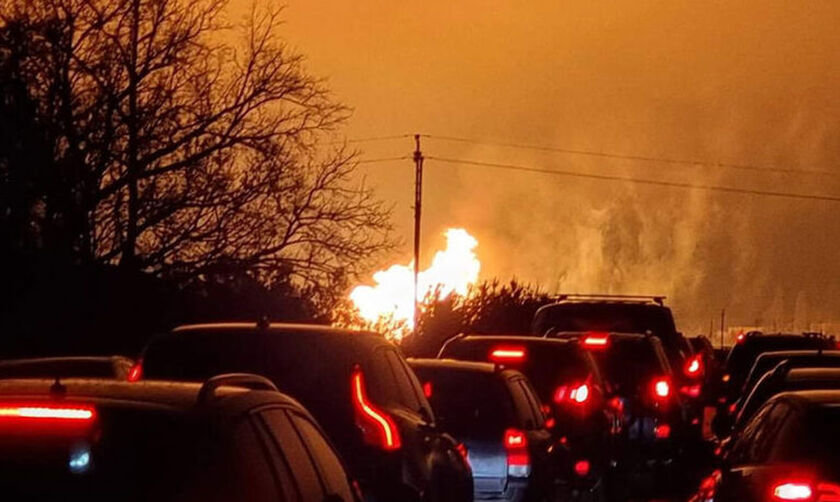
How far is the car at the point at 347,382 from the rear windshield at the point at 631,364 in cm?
1109

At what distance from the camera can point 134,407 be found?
259 inches

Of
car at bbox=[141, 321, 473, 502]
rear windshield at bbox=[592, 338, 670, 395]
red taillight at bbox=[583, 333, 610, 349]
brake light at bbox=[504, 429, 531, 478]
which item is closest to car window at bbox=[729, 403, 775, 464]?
car at bbox=[141, 321, 473, 502]

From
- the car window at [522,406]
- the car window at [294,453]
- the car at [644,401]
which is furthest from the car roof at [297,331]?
→ the car at [644,401]

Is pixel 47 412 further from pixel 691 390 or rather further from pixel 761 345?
pixel 761 345

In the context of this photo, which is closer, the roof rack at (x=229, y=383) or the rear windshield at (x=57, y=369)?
the roof rack at (x=229, y=383)

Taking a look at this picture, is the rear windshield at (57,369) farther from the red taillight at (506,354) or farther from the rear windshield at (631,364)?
the rear windshield at (631,364)

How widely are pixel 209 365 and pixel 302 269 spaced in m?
22.6

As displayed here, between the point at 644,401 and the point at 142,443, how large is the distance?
1710 centimetres

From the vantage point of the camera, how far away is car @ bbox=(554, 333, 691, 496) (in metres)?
22.1

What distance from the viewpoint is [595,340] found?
2181cm

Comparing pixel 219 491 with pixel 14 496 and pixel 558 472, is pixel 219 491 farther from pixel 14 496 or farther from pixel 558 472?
pixel 558 472

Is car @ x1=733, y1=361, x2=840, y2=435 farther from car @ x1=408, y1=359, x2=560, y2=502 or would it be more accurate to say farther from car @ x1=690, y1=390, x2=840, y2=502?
car @ x1=690, y1=390, x2=840, y2=502

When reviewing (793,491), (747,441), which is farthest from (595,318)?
(793,491)

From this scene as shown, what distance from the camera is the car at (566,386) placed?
18.6 meters
